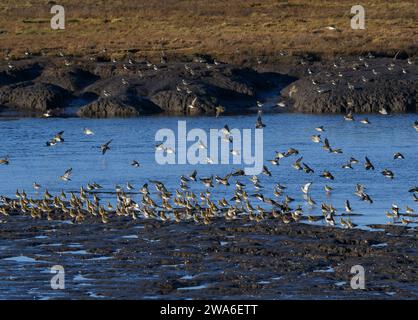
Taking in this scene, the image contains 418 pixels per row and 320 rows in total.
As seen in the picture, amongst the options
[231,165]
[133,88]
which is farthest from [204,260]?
[133,88]

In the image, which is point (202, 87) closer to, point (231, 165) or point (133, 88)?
point (133, 88)

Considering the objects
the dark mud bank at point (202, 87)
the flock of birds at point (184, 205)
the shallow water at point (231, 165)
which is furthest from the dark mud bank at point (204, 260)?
the dark mud bank at point (202, 87)

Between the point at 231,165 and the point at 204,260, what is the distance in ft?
42.9

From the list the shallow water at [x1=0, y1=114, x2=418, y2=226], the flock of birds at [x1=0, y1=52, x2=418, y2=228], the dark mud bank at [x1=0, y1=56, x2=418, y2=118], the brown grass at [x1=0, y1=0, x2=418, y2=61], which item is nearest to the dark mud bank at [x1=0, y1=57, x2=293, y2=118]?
the dark mud bank at [x1=0, y1=56, x2=418, y2=118]

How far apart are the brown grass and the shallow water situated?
42.2 ft

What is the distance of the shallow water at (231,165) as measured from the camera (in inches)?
1229

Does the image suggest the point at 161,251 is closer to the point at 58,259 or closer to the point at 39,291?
the point at 58,259

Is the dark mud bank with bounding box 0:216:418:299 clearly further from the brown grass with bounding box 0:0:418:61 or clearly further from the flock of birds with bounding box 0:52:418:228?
the brown grass with bounding box 0:0:418:61

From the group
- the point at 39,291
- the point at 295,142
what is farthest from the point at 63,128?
the point at 39,291

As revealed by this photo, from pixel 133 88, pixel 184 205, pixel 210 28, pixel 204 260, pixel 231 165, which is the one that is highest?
pixel 210 28

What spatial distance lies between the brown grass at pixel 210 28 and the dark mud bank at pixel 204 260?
32.1 metres

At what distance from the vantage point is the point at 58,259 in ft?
77.5

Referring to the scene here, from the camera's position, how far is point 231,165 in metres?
36.2

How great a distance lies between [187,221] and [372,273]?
6879mm
